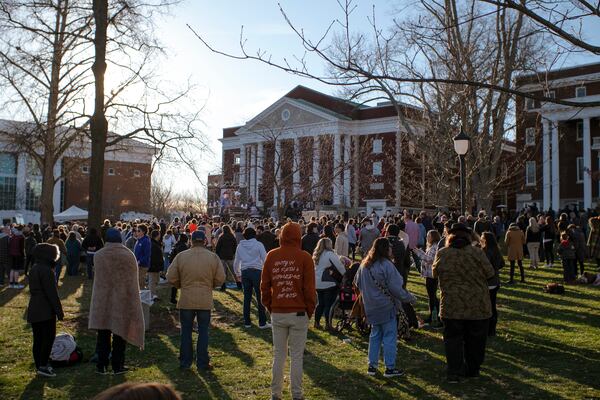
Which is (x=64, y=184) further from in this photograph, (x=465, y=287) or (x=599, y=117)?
(x=465, y=287)

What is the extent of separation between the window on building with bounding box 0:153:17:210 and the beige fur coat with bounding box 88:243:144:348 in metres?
63.2

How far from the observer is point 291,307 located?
6.99 meters

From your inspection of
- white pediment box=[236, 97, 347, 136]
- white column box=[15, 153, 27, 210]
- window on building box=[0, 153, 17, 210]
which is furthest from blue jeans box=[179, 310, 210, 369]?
window on building box=[0, 153, 17, 210]

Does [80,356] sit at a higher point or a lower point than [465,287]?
lower

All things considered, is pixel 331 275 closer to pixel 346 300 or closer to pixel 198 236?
pixel 346 300

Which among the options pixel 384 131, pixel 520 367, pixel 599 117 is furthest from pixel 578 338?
pixel 384 131

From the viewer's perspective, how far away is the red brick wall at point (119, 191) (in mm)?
70875

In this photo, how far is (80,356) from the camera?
914 cm

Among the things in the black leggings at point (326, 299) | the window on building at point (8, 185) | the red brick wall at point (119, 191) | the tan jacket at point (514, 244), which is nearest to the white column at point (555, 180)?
the tan jacket at point (514, 244)

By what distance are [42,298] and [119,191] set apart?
6817 centimetres

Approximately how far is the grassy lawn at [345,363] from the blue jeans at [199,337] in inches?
7.3

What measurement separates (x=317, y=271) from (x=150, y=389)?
9254 mm

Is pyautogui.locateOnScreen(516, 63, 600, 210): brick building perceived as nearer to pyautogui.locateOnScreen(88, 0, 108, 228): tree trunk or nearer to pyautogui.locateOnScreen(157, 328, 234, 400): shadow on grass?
pyautogui.locateOnScreen(88, 0, 108, 228): tree trunk

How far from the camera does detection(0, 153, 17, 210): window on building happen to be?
65250 mm
